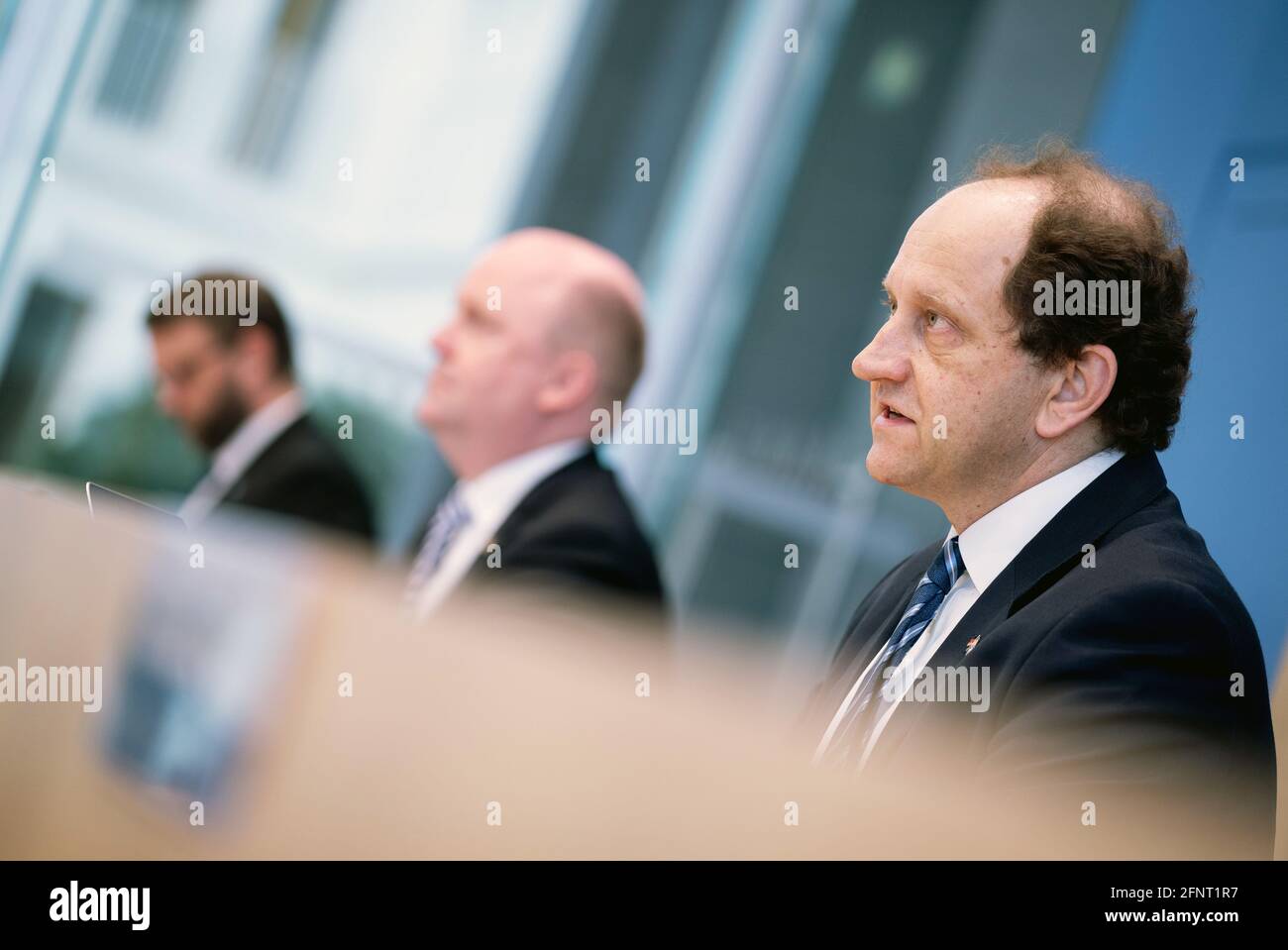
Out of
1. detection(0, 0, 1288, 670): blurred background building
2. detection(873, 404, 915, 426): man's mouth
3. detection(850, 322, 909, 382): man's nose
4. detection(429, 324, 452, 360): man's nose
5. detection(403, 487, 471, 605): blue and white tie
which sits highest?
detection(0, 0, 1288, 670): blurred background building

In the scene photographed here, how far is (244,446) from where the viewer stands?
2686 millimetres

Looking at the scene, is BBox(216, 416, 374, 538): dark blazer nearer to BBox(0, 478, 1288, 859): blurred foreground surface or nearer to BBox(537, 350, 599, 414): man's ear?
BBox(537, 350, 599, 414): man's ear

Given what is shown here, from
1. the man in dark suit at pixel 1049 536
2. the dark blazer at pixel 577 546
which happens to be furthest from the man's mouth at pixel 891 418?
the dark blazer at pixel 577 546

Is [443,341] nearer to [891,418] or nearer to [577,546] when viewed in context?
[577,546]

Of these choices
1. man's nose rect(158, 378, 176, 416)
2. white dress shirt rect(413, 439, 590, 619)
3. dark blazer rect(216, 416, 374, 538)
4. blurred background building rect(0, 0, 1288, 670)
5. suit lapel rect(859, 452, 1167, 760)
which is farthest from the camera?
blurred background building rect(0, 0, 1288, 670)

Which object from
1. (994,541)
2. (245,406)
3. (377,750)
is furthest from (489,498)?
(377,750)

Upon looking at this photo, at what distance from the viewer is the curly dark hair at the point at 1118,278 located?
3.90 feet

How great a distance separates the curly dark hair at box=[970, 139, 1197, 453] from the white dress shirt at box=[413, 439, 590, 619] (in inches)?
34.0

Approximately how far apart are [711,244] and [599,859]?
126 inches

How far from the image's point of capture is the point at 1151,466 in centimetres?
118

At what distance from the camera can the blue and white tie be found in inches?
73.0

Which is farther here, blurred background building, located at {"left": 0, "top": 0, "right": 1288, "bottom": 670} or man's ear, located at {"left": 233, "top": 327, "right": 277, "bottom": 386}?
blurred background building, located at {"left": 0, "top": 0, "right": 1288, "bottom": 670}

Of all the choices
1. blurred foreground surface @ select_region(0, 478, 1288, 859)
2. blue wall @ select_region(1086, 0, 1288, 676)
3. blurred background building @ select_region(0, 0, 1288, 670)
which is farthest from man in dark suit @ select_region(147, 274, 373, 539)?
blurred foreground surface @ select_region(0, 478, 1288, 859)
